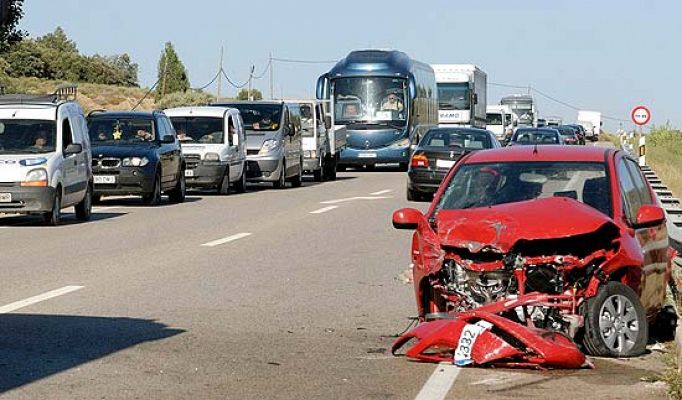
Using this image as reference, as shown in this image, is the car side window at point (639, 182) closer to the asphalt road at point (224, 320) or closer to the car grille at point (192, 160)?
→ the asphalt road at point (224, 320)

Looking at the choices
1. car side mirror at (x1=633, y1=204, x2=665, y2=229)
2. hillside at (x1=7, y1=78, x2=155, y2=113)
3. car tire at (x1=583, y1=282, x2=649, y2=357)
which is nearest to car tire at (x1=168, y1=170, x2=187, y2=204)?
car side mirror at (x1=633, y1=204, x2=665, y2=229)

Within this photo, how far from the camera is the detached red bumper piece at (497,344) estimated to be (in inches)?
375

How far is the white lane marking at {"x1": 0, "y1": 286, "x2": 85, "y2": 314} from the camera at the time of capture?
12312 millimetres

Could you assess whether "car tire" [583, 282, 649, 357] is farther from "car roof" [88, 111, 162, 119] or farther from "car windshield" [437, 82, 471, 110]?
"car windshield" [437, 82, 471, 110]

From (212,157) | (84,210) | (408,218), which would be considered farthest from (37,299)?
(212,157)

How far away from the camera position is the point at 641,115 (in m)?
50.1

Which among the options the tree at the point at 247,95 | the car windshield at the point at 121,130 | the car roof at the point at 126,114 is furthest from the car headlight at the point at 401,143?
the tree at the point at 247,95

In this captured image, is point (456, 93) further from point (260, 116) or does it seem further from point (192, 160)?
point (192, 160)

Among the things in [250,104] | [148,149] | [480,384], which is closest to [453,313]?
[480,384]

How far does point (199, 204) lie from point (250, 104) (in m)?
8.22

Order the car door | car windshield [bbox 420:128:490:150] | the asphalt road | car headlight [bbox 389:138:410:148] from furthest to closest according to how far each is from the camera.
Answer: car headlight [bbox 389:138:410:148], car windshield [bbox 420:128:490:150], the car door, the asphalt road

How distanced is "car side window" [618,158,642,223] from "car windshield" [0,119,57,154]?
42.7 feet

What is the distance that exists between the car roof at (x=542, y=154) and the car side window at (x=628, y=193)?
172 millimetres

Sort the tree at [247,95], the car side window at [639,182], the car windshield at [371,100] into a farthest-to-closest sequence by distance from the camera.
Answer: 1. the tree at [247,95]
2. the car windshield at [371,100]
3. the car side window at [639,182]
